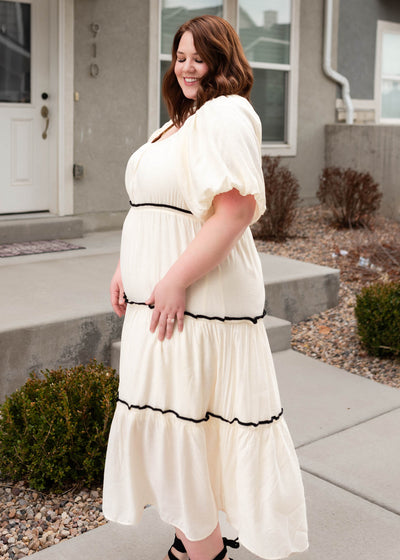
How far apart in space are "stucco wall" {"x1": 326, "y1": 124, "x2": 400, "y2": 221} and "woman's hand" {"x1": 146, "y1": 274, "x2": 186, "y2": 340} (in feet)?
25.8

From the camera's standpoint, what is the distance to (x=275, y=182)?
8.01 metres

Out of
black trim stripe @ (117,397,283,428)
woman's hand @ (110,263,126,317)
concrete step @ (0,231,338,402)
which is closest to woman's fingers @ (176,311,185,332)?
black trim stripe @ (117,397,283,428)

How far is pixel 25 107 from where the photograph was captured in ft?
23.3

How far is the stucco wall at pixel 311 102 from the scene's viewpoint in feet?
31.6

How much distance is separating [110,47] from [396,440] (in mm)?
5330

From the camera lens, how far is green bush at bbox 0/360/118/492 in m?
2.86

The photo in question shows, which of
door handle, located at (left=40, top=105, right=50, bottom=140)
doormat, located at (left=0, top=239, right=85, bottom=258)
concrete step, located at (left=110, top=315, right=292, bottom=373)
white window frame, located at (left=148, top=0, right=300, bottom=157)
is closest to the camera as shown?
concrete step, located at (left=110, top=315, right=292, bottom=373)

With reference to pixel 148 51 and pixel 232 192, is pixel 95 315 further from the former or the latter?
pixel 148 51

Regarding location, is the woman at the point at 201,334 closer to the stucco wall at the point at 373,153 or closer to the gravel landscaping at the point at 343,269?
the gravel landscaping at the point at 343,269

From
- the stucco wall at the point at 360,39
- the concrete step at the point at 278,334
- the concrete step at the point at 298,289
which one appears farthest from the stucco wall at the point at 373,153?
the concrete step at the point at 278,334

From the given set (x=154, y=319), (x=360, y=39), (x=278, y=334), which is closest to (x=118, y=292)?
(x=154, y=319)

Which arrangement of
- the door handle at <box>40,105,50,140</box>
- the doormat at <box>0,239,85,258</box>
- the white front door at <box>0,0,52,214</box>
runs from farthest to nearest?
the door handle at <box>40,105,50,140</box>, the white front door at <box>0,0,52,214</box>, the doormat at <box>0,239,85,258</box>

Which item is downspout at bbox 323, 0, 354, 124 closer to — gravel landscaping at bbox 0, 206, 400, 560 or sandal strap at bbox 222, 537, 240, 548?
gravel landscaping at bbox 0, 206, 400, 560

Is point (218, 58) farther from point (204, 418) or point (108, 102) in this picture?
point (108, 102)
